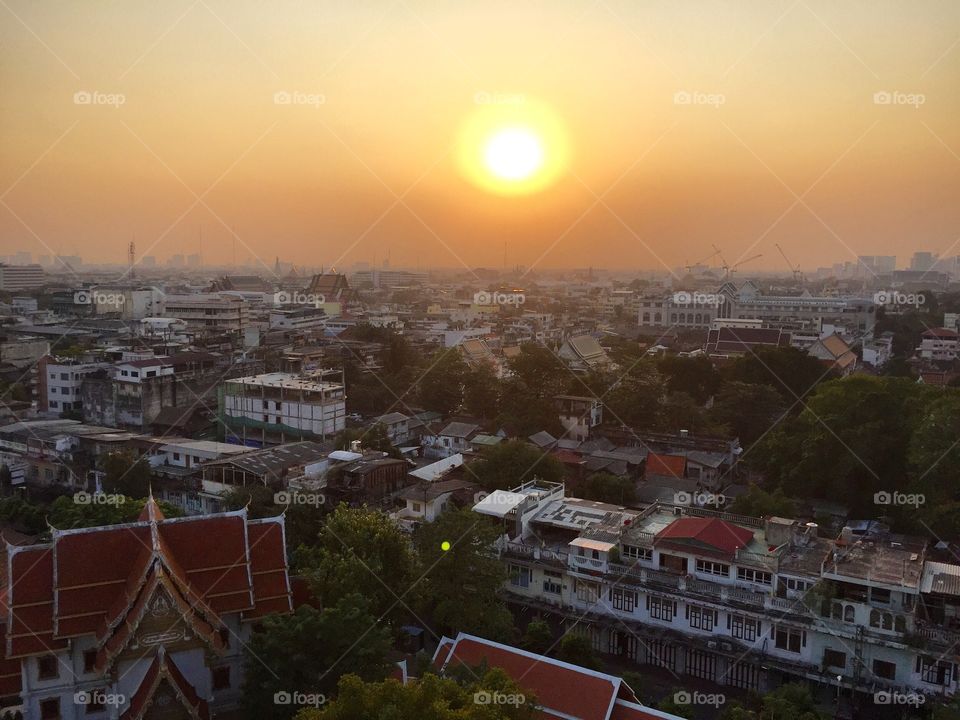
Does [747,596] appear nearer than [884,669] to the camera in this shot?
No

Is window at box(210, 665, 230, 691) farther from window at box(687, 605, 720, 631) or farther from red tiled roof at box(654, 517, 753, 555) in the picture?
window at box(687, 605, 720, 631)

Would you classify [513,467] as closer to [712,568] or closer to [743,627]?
[712,568]

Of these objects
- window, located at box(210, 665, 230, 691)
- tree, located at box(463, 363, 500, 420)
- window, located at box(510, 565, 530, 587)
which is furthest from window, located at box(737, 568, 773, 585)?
tree, located at box(463, 363, 500, 420)

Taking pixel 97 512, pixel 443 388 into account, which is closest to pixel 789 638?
pixel 97 512

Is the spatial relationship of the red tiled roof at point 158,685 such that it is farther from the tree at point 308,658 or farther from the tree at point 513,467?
the tree at point 513,467

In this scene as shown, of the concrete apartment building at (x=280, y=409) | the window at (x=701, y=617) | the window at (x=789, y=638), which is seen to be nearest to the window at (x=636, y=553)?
the window at (x=701, y=617)

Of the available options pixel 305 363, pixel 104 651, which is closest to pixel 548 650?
pixel 104 651

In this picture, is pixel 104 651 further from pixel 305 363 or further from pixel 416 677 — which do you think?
pixel 305 363
